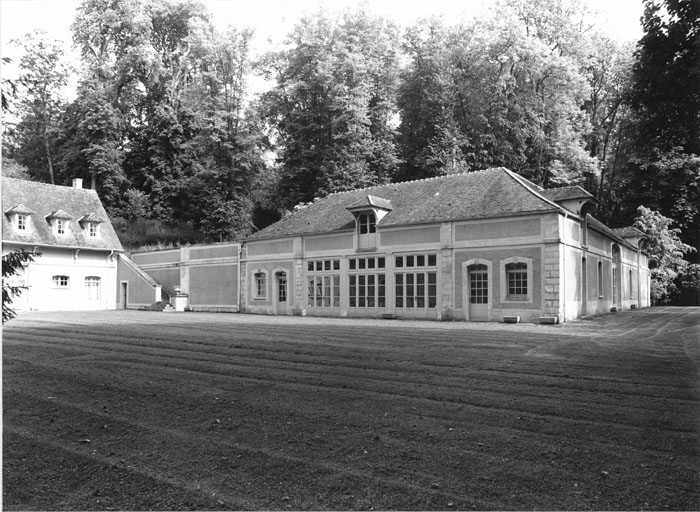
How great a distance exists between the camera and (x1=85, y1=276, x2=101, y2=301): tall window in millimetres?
33281

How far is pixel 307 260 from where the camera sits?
26672 mm

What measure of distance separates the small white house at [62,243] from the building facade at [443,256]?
10531 mm

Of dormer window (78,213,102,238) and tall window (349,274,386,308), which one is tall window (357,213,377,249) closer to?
tall window (349,274,386,308)

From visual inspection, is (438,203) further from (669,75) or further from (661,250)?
(661,250)

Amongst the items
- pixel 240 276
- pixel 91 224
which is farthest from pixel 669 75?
pixel 91 224

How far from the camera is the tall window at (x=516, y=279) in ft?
68.3

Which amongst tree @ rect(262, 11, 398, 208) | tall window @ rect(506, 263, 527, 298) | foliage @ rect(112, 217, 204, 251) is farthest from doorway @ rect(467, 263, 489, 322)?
foliage @ rect(112, 217, 204, 251)

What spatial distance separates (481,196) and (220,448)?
1969 centimetres

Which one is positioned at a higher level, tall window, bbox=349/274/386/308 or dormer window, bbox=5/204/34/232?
dormer window, bbox=5/204/34/232

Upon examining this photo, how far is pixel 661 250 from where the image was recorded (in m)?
35.8

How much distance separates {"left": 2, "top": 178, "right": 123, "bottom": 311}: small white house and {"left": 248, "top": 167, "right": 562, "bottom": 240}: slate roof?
11386 millimetres

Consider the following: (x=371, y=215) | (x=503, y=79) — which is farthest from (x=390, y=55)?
(x=371, y=215)

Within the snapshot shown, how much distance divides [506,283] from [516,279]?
0.40 metres

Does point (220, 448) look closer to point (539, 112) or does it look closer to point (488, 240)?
point (488, 240)
